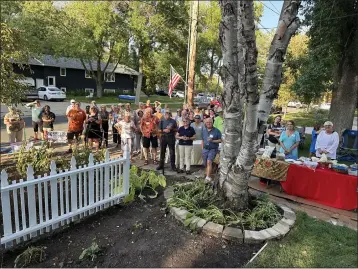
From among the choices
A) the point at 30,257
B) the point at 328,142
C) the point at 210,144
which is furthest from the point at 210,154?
the point at 30,257

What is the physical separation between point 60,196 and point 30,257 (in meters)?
0.83

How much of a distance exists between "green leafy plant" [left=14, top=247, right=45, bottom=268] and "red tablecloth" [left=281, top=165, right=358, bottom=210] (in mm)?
4594

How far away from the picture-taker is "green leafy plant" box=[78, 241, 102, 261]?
322 cm

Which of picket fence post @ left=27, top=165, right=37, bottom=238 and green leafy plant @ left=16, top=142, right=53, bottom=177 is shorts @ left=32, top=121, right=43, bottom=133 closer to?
green leafy plant @ left=16, top=142, right=53, bottom=177

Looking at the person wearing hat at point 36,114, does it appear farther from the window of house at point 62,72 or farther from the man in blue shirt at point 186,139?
the window of house at point 62,72

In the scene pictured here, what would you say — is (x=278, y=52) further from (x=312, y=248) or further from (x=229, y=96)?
(x=312, y=248)

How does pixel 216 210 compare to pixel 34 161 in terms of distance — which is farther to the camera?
pixel 34 161

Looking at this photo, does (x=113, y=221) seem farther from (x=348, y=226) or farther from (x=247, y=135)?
(x=348, y=226)

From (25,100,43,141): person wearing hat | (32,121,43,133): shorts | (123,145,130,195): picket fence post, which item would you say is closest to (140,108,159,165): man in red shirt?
(123,145,130,195): picket fence post

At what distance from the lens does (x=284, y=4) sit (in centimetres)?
349

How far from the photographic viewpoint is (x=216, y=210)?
4094 millimetres

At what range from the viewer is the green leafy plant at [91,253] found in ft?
10.6

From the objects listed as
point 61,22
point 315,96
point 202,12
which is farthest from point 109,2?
point 315,96

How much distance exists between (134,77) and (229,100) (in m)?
41.1
